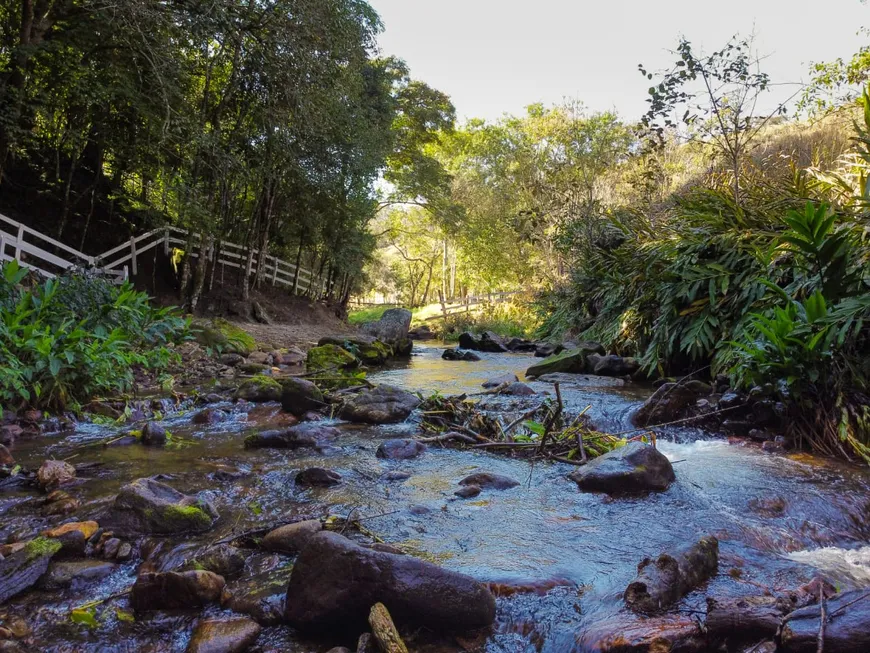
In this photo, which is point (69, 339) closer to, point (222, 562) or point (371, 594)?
point (222, 562)

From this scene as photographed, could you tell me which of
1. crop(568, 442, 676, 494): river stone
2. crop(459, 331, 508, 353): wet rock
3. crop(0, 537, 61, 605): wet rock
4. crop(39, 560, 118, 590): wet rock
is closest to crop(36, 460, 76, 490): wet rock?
crop(0, 537, 61, 605): wet rock

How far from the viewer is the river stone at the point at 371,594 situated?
7.45 feet

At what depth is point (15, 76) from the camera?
976 cm

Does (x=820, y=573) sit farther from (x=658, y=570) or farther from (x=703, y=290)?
(x=703, y=290)

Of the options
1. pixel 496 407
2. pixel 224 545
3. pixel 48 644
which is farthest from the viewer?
pixel 496 407

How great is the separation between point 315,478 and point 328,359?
5.99 metres

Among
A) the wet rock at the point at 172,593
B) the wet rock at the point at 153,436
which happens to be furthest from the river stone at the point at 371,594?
the wet rock at the point at 153,436

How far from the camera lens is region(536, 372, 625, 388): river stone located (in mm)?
8570

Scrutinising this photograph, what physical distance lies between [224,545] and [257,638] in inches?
31.7

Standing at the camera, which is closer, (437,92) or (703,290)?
(703,290)

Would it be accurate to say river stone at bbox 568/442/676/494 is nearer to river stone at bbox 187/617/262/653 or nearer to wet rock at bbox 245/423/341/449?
wet rock at bbox 245/423/341/449

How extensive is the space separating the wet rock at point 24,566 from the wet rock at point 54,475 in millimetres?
1146

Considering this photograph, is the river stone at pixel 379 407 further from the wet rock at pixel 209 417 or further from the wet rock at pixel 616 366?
the wet rock at pixel 616 366

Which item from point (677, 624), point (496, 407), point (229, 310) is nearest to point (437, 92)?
point (229, 310)
